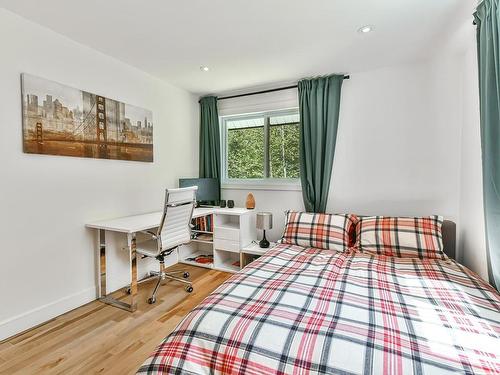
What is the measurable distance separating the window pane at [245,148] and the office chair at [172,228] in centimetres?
128

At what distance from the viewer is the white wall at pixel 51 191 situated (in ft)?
6.22

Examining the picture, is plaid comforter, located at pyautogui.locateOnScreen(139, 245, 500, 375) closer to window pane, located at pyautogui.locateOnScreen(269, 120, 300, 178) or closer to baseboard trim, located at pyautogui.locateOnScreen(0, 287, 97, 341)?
baseboard trim, located at pyautogui.locateOnScreen(0, 287, 97, 341)

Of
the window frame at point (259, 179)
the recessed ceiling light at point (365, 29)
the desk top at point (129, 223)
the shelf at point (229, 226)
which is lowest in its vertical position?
the shelf at point (229, 226)

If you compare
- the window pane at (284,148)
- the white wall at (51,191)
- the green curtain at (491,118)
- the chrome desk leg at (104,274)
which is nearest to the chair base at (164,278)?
the chrome desk leg at (104,274)

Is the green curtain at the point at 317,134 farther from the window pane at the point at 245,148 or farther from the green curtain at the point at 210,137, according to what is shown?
the green curtain at the point at 210,137

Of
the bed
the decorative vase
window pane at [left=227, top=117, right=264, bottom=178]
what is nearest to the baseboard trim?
the bed

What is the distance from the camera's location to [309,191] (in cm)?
311

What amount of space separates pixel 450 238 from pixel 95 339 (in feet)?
10.2

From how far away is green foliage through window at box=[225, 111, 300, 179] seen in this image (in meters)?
3.42

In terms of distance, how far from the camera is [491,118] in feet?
5.39

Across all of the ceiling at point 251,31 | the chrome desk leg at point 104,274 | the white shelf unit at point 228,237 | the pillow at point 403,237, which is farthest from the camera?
the white shelf unit at point 228,237

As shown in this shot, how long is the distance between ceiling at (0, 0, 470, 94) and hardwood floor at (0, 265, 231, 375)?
238cm

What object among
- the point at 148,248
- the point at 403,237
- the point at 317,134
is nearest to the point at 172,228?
the point at 148,248

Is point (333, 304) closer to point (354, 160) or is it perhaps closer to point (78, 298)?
point (354, 160)
